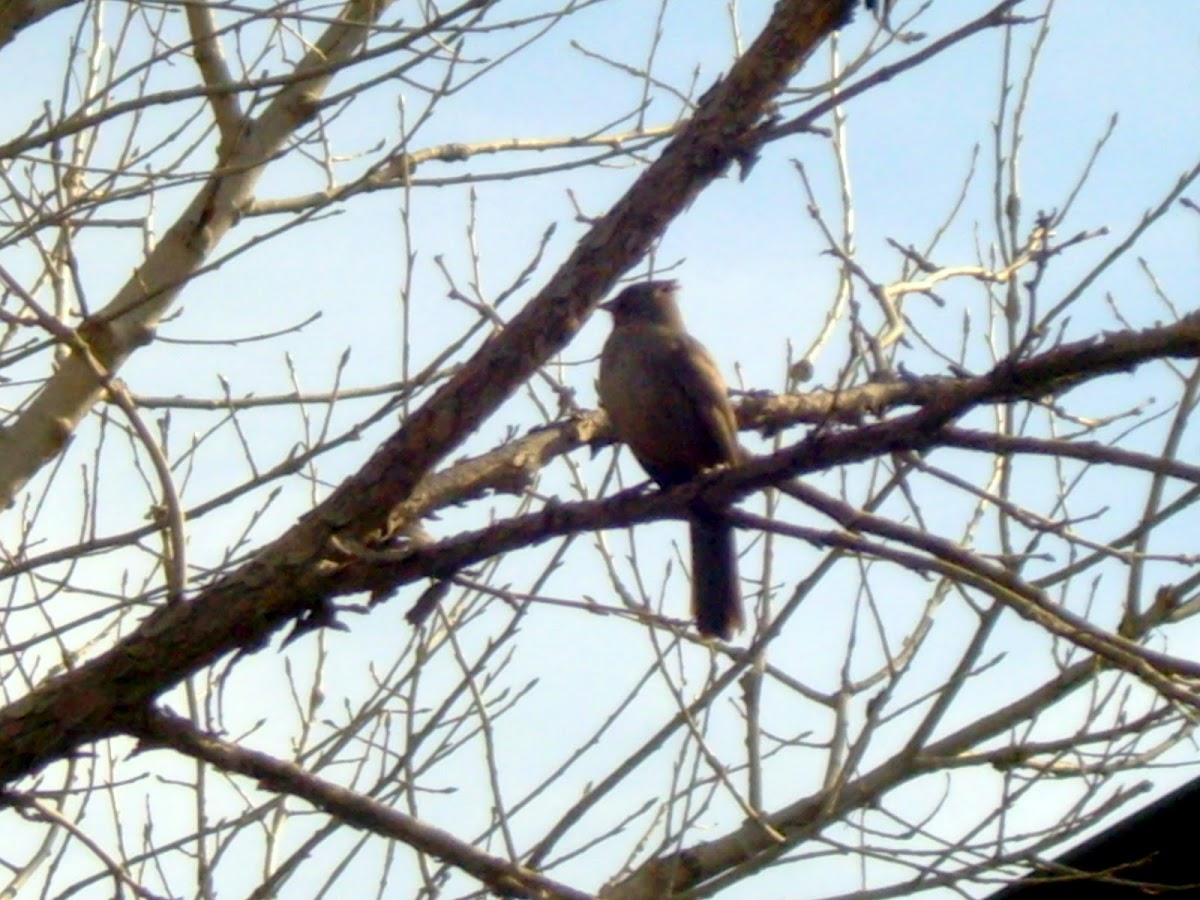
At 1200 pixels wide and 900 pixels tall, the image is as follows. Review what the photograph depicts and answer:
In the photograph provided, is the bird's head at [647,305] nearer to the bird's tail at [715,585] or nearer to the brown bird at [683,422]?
the brown bird at [683,422]

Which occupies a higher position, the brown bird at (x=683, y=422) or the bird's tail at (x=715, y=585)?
the brown bird at (x=683, y=422)

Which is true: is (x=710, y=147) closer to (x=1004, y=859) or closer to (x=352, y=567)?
(x=352, y=567)

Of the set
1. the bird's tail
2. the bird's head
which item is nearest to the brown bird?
the bird's tail

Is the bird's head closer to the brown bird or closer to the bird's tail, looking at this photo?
the brown bird

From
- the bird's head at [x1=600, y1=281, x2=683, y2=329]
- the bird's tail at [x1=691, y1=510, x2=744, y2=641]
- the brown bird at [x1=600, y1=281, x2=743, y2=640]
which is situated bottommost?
the bird's tail at [x1=691, y1=510, x2=744, y2=641]

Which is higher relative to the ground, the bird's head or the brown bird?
the bird's head

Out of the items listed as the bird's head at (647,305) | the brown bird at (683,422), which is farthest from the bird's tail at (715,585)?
the bird's head at (647,305)

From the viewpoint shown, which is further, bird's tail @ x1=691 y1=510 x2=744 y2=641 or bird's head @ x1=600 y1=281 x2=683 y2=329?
bird's head @ x1=600 y1=281 x2=683 y2=329

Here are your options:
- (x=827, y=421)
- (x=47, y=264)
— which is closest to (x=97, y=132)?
(x=47, y=264)

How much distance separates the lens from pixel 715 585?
4816 millimetres

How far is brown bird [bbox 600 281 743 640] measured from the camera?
4.82 metres

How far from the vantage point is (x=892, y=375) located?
4.78m

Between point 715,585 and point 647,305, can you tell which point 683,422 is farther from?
point 647,305

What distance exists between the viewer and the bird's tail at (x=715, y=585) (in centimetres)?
480
